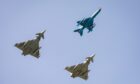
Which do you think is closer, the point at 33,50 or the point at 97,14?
the point at 33,50

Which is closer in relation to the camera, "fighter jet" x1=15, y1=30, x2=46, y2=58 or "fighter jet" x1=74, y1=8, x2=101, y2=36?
"fighter jet" x1=15, y1=30, x2=46, y2=58

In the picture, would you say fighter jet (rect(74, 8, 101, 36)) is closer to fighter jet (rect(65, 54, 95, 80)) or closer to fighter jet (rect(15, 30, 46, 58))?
fighter jet (rect(65, 54, 95, 80))

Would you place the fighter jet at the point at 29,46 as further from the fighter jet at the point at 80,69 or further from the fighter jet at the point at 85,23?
the fighter jet at the point at 85,23

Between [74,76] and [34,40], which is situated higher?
[34,40]

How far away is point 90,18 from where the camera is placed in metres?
112

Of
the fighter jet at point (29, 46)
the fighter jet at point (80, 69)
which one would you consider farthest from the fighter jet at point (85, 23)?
the fighter jet at point (29, 46)

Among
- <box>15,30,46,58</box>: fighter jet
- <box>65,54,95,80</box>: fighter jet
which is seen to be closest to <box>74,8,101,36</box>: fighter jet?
<box>65,54,95,80</box>: fighter jet

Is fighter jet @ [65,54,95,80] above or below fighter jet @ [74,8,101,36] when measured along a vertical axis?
below

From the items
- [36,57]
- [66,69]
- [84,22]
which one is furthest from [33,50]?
[84,22]

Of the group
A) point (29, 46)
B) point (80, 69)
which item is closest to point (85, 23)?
point (80, 69)

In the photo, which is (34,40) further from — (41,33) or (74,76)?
(74,76)

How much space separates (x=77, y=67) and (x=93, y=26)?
14023mm

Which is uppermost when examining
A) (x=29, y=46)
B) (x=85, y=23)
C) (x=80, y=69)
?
(x=85, y=23)

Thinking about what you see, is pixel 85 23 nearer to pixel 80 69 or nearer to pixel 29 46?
pixel 80 69
